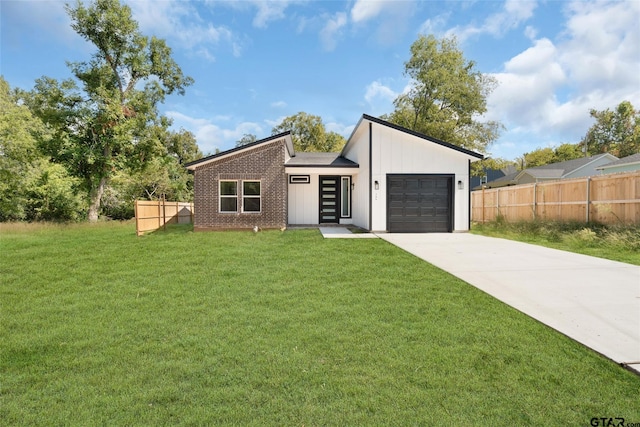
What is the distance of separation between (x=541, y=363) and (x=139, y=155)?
23475 mm

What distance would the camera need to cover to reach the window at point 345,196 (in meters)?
15.5

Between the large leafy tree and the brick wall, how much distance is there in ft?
33.1

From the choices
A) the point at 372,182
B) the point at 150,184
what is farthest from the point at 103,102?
the point at 372,182

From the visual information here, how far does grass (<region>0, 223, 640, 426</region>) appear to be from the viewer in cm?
224

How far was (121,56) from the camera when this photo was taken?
19.9 m

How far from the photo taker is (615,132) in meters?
42.5

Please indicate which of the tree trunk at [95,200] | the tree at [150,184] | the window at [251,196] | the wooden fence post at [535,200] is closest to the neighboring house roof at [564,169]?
the wooden fence post at [535,200]

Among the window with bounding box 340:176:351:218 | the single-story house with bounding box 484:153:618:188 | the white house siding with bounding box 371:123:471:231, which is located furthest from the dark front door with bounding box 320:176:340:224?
the single-story house with bounding box 484:153:618:188

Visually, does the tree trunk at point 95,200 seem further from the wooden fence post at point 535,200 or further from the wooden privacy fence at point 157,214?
the wooden fence post at point 535,200

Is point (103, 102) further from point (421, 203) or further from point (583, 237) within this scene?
point (583, 237)

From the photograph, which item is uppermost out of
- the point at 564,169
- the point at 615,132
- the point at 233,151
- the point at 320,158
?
the point at 615,132

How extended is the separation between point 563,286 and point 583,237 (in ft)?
20.6

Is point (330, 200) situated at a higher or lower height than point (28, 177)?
lower

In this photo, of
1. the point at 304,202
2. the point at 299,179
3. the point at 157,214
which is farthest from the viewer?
the point at 304,202
